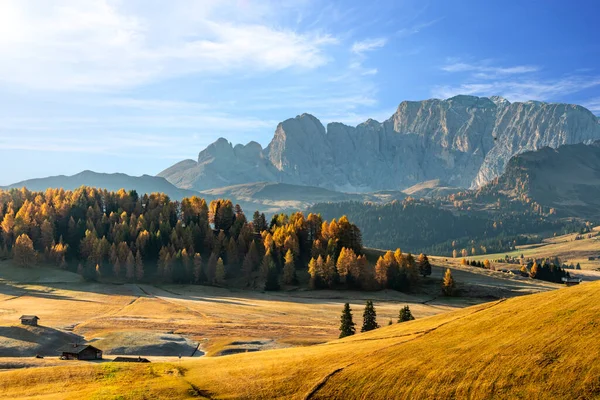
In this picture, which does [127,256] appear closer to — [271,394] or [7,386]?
[7,386]

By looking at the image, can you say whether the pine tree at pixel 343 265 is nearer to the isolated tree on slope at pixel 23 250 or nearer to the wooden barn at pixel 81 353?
the wooden barn at pixel 81 353

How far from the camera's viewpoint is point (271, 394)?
44812mm

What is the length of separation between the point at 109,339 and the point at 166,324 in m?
20.5

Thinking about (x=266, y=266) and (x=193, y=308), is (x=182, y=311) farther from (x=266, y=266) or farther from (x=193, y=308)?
(x=266, y=266)

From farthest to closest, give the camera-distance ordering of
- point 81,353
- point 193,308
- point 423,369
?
point 193,308, point 81,353, point 423,369

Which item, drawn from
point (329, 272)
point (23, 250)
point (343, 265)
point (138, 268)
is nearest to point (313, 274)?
point (329, 272)

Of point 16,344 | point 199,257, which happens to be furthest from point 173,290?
point 16,344

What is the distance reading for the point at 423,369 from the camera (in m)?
43.8

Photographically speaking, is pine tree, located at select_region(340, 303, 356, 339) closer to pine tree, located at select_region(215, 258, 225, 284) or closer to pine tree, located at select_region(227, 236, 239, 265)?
pine tree, located at select_region(215, 258, 225, 284)

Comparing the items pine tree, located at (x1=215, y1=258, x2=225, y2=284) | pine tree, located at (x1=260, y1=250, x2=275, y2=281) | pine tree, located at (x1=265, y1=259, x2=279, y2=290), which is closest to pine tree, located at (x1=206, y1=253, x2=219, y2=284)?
pine tree, located at (x1=215, y1=258, x2=225, y2=284)

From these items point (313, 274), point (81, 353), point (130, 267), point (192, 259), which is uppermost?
point (192, 259)

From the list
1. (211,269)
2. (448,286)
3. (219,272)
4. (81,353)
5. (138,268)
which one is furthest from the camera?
(211,269)

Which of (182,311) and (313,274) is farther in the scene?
(313,274)

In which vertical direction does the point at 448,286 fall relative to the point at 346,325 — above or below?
below
